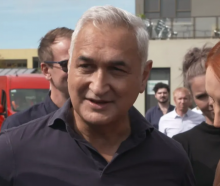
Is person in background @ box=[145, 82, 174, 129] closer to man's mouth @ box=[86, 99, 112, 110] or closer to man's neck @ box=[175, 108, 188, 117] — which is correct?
man's neck @ box=[175, 108, 188, 117]

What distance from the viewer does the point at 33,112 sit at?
3.51 meters

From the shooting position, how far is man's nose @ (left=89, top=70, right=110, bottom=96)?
7.06 ft

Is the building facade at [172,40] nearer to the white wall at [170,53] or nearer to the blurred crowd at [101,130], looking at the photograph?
the white wall at [170,53]

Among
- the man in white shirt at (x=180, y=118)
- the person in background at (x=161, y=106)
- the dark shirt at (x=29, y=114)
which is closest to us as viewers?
the dark shirt at (x=29, y=114)

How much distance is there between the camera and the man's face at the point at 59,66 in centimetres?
369

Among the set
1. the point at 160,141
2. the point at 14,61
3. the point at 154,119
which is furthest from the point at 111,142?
the point at 14,61

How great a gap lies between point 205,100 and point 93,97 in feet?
4.55

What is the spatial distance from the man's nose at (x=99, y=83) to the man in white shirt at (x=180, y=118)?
460 centimetres

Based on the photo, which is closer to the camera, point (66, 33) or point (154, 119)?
point (66, 33)

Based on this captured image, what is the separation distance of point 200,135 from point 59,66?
3.94 ft

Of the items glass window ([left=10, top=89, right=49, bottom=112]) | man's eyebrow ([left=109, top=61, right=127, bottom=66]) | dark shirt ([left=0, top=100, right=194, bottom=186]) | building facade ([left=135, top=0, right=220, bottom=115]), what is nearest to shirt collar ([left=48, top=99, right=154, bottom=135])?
dark shirt ([left=0, top=100, right=194, bottom=186])

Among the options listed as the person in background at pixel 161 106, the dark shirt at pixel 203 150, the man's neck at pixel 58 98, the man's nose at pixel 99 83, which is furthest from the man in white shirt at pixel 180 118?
the man's nose at pixel 99 83

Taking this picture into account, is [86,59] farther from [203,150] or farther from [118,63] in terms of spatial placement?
[203,150]

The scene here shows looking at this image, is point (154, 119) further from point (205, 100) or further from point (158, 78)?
point (158, 78)
